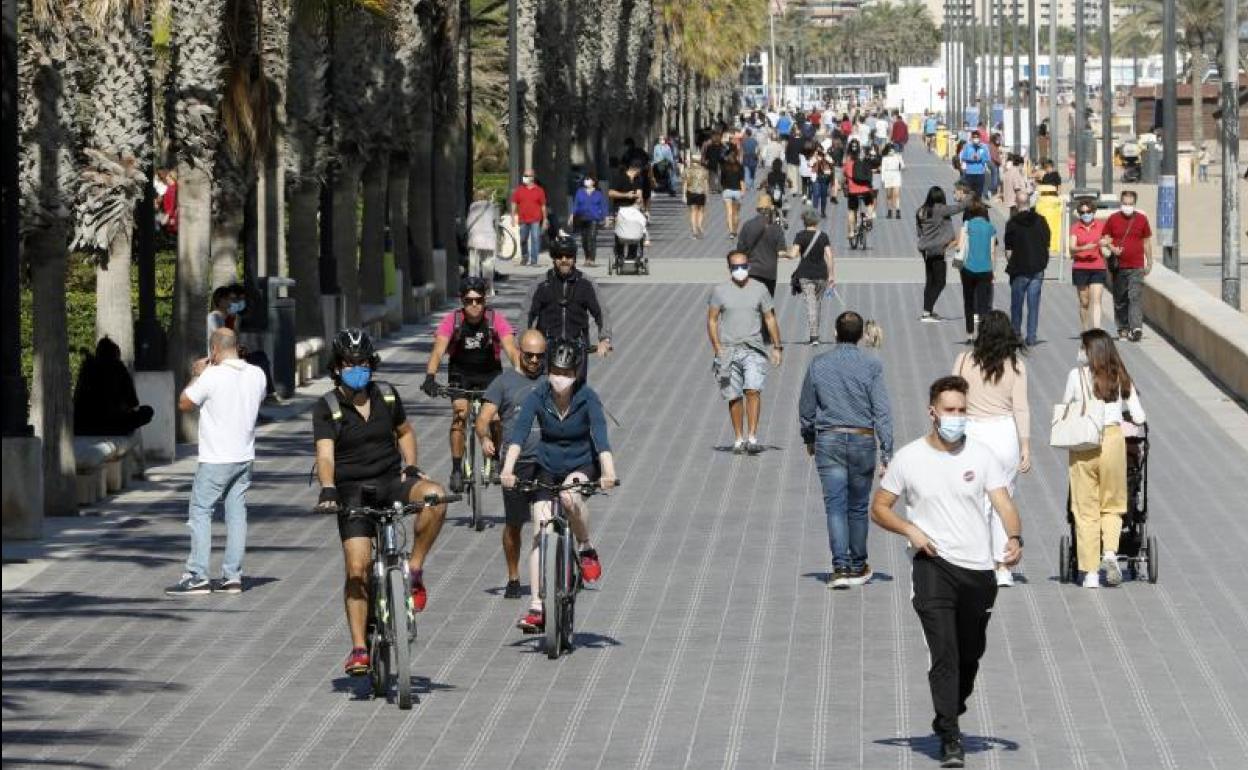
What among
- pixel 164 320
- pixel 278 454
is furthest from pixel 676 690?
pixel 164 320

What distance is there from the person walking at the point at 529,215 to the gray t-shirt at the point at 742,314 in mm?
22456

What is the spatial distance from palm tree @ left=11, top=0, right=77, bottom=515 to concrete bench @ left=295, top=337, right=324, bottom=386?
27.8ft

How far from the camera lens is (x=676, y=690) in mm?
13594

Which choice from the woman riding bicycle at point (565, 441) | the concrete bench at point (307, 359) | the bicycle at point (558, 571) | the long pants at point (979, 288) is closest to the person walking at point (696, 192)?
the long pants at point (979, 288)

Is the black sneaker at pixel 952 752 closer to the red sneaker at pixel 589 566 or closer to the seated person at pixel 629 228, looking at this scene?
the red sneaker at pixel 589 566

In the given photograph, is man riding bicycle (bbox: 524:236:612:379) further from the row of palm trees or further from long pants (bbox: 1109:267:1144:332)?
long pants (bbox: 1109:267:1144:332)

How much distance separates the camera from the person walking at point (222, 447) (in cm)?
1638

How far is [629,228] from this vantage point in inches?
1741

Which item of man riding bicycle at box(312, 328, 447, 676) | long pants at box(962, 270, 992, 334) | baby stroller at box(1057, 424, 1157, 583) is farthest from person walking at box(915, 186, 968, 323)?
man riding bicycle at box(312, 328, 447, 676)

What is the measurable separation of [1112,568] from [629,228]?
91.6 ft

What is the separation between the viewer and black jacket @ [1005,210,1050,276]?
3091cm

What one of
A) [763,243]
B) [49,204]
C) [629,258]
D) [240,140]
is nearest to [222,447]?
[49,204]

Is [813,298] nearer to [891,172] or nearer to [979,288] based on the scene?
[979,288]

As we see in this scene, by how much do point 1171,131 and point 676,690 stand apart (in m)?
29.7
